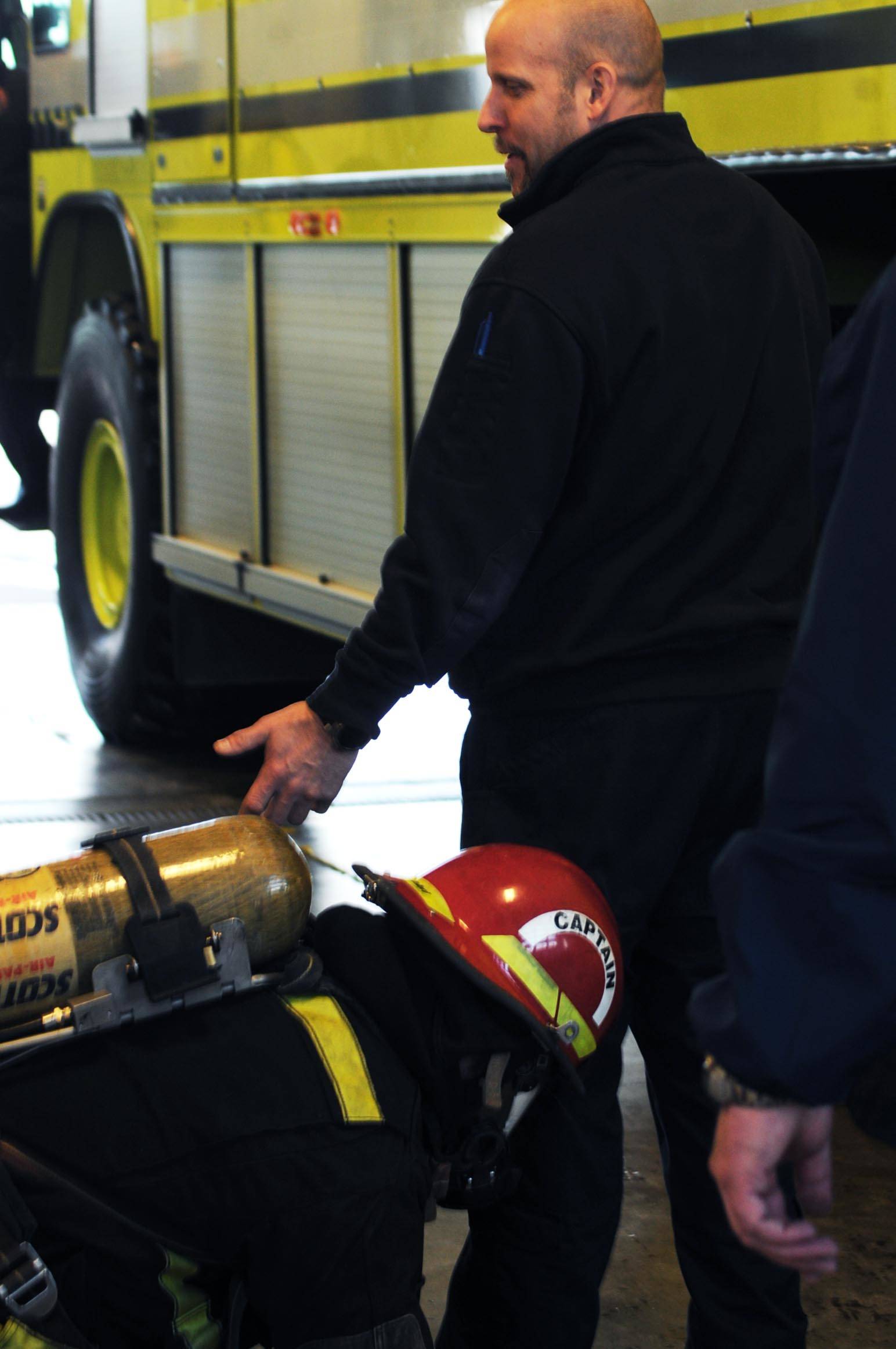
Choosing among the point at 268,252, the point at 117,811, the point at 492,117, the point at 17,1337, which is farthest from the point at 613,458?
the point at 117,811

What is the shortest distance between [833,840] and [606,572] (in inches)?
41.0

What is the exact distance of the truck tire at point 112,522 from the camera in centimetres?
553

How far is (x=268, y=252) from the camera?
475 centimetres

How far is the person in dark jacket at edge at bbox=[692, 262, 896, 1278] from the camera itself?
3.83ft

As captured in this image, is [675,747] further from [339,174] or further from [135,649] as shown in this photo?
[135,649]

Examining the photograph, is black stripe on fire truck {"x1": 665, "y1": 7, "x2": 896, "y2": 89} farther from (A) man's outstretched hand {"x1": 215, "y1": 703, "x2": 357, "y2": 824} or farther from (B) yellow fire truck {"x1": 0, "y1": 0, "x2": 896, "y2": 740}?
(A) man's outstretched hand {"x1": 215, "y1": 703, "x2": 357, "y2": 824}

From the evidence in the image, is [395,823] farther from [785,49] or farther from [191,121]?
[785,49]

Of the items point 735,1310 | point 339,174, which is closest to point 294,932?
point 735,1310

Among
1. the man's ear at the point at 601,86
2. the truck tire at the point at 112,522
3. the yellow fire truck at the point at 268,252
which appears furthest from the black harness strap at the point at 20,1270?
the truck tire at the point at 112,522

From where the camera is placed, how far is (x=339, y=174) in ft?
14.0

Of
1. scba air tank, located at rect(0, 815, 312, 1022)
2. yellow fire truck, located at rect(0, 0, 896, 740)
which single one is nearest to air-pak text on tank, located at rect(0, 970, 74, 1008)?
scba air tank, located at rect(0, 815, 312, 1022)

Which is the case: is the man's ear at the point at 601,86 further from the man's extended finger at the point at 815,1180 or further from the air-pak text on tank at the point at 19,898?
the man's extended finger at the point at 815,1180

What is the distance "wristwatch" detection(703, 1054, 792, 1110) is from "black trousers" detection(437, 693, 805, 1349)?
961 mm

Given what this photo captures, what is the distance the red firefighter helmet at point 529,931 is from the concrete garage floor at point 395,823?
0.11 metres
